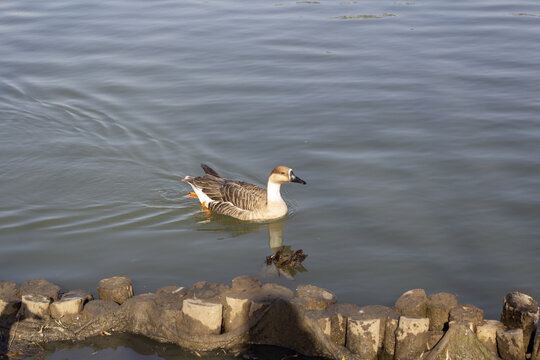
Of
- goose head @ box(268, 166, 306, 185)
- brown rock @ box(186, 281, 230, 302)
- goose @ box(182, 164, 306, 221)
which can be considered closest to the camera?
brown rock @ box(186, 281, 230, 302)

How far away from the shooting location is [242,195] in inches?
468

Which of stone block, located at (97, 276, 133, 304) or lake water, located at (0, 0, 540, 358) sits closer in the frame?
stone block, located at (97, 276, 133, 304)

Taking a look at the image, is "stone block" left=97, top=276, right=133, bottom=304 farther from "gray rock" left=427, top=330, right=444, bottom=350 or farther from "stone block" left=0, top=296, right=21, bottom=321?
"gray rock" left=427, top=330, right=444, bottom=350

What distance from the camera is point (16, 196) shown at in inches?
479

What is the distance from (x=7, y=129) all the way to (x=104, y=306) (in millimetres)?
8921

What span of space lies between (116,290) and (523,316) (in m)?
4.37

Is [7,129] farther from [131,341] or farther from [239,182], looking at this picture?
[131,341]

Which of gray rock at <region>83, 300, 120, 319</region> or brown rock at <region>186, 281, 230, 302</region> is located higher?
brown rock at <region>186, 281, 230, 302</region>

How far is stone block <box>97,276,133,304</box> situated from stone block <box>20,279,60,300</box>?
0.49 m

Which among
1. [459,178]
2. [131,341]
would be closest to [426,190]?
[459,178]

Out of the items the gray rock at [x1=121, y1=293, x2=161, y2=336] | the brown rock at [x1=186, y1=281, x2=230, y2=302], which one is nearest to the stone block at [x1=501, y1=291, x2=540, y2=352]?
the brown rock at [x1=186, y1=281, x2=230, y2=302]

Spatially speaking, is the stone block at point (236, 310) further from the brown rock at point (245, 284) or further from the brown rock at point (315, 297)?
the brown rock at point (315, 297)

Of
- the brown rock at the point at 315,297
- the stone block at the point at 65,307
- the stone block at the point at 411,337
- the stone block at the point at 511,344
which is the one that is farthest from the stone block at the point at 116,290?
the stone block at the point at 511,344

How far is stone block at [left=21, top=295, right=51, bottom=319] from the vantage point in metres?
7.56
